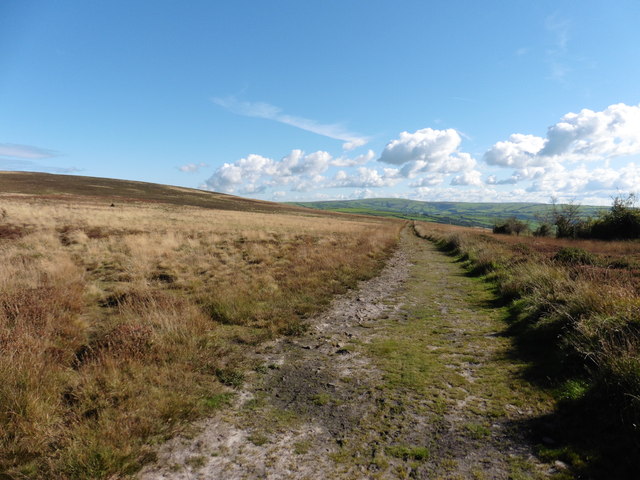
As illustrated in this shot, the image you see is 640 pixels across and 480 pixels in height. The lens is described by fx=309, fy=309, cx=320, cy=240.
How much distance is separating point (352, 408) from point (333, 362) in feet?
5.39

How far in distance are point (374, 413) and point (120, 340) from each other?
194 inches

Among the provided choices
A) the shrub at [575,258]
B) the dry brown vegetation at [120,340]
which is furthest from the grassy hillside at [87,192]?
the shrub at [575,258]

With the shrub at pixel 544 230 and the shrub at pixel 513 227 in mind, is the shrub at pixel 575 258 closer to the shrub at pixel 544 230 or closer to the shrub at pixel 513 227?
the shrub at pixel 544 230

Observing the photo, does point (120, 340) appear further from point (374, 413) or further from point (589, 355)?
point (589, 355)

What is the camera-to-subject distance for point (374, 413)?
475cm

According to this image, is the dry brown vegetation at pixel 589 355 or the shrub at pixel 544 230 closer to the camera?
the dry brown vegetation at pixel 589 355

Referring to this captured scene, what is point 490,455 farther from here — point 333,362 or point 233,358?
point 233,358

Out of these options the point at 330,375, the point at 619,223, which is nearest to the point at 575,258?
the point at 330,375

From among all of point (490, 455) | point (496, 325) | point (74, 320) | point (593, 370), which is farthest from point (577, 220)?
point (74, 320)

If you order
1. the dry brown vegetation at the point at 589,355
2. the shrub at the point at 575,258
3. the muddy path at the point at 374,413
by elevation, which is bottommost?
the muddy path at the point at 374,413

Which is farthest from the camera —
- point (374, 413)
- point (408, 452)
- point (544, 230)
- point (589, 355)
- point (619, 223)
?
point (544, 230)

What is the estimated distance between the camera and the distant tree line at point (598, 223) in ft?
104

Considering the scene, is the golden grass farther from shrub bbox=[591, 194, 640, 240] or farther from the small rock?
shrub bbox=[591, 194, 640, 240]

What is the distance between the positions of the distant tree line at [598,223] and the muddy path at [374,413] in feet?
116
